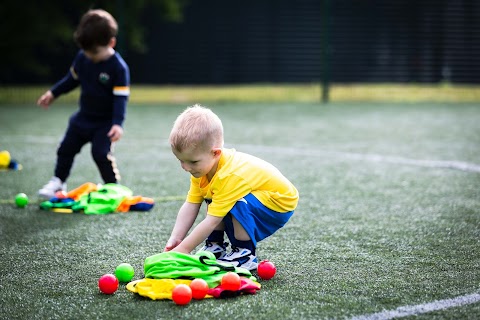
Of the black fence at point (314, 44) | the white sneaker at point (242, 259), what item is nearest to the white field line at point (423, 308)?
the white sneaker at point (242, 259)

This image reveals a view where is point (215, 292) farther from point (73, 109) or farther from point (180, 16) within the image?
point (180, 16)

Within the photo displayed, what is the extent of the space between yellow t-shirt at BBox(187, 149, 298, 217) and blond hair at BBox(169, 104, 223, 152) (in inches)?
6.8

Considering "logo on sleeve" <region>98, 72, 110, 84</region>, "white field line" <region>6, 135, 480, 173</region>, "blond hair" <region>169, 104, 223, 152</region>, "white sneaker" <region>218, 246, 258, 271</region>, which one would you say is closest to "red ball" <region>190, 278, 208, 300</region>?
"white sneaker" <region>218, 246, 258, 271</region>

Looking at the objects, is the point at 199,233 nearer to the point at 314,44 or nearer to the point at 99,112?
the point at 99,112

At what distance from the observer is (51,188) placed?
5234 mm

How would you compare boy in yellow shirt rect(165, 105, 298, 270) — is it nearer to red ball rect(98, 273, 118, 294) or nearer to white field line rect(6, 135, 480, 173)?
red ball rect(98, 273, 118, 294)

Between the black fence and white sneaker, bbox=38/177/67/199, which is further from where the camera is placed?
the black fence

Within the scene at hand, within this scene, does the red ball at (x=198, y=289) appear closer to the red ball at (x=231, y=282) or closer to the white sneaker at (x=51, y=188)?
the red ball at (x=231, y=282)

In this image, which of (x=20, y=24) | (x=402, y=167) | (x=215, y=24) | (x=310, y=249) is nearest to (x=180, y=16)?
(x=215, y=24)

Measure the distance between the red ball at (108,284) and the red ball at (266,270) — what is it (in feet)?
2.19

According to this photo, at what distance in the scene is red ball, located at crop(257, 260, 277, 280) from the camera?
10.6ft

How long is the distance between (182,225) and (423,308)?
1.23m

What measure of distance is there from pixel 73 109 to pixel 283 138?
17.3 ft

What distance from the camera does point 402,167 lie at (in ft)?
21.7
